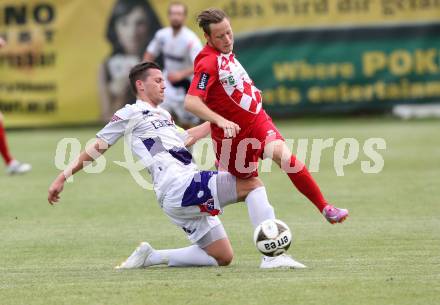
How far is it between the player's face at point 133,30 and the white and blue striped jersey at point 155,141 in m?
12.6

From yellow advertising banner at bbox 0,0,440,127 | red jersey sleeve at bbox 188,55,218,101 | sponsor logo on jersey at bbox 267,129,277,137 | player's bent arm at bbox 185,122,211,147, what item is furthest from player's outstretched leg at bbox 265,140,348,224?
yellow advertising banner at bbox 0,0,440,127

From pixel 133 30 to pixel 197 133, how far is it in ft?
41.3

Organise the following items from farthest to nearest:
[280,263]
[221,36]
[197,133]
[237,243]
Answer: [237,243]
[197,133]
[221,36]
[280,263]

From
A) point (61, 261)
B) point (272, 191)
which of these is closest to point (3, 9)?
point (272, 191)

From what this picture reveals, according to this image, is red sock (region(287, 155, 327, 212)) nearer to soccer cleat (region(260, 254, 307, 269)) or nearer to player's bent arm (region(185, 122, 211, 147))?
soccer cleat (region(260, 254, 307, 269))

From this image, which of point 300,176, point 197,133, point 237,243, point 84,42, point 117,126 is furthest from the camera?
point 84,42

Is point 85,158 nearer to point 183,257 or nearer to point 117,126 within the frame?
point 117,126

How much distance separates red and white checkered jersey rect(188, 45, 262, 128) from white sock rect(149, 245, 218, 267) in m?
1.00

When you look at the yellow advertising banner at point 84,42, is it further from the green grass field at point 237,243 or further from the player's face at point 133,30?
the green grass field at point 237,243

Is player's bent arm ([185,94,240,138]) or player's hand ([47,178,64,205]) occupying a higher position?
player's bent arm ([185,94,240,138])

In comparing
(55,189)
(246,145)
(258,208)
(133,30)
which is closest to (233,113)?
(246,145)

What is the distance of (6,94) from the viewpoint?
19656mm

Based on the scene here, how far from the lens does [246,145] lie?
24.0 feet

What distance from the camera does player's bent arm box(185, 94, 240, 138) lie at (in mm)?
6707
